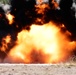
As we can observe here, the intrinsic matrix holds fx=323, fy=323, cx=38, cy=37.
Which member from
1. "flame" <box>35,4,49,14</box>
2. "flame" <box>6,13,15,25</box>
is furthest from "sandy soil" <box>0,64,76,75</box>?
"flame" <box>35,4,49,14</box>

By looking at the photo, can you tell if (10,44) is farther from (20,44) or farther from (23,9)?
(23,9)

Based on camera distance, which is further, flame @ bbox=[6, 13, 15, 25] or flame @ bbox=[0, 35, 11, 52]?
flame @ bbox=[6, 13, 15, 25]

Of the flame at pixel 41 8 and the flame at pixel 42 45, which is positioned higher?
the flame at pixel 41 8

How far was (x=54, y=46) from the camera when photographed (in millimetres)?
21547

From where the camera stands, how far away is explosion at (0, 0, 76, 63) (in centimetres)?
2115

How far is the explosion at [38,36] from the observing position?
2115 centimetres

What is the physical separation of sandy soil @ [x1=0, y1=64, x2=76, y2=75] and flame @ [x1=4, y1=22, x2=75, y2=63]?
4.39 meters

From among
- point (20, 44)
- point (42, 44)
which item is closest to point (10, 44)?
point (20, 44)

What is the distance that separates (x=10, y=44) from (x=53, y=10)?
3.63 m

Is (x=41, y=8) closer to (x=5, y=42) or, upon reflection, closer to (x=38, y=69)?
(x=5, y=42)

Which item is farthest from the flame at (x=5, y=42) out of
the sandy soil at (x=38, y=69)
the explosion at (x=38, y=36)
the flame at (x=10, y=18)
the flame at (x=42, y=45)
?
the sandy soil at (x=38, y=69)

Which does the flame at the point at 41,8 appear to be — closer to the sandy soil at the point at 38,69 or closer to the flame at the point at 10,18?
the flame at the point at 10,18

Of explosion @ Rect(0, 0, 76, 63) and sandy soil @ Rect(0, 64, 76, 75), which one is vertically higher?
explosion @ Rect(0, 0, 76, 63)

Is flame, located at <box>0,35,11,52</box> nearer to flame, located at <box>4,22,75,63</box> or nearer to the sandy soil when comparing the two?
flame, located at <box>4,22,75,63</box>
